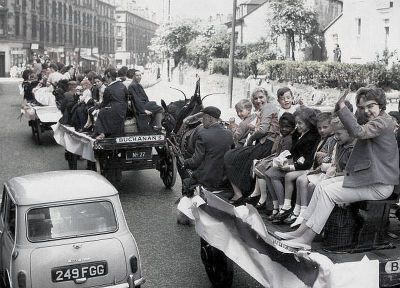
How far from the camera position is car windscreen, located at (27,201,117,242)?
641 cm

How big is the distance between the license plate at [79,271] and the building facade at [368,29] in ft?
91.5

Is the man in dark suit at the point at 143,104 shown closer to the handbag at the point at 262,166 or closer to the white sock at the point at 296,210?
the handbag at the point at 262,166

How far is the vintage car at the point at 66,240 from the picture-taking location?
20.3 ft

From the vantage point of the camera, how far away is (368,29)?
35438 millimetres

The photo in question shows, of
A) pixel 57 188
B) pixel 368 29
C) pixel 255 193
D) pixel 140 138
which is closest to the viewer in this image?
pixel 57 188

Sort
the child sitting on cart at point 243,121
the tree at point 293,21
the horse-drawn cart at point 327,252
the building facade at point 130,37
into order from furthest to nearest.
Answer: the building facade at point 130,37, the tree at point 293,21, the child sitting on cart at point 243,121, the horse-drawn cart at point 327,252

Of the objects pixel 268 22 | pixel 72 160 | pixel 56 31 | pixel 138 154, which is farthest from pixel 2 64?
pixel 138 154

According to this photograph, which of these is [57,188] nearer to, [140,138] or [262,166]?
[262,166]

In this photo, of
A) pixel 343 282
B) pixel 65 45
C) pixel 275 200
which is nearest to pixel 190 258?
pixel 275 200

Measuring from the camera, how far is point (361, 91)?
219 inches

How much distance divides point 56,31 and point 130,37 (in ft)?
169

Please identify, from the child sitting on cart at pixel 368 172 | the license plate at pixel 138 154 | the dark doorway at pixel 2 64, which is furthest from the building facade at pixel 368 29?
the dark doorway at pixel 2 64

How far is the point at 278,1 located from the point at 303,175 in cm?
3953

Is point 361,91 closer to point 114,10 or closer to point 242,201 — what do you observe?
point 242,201
